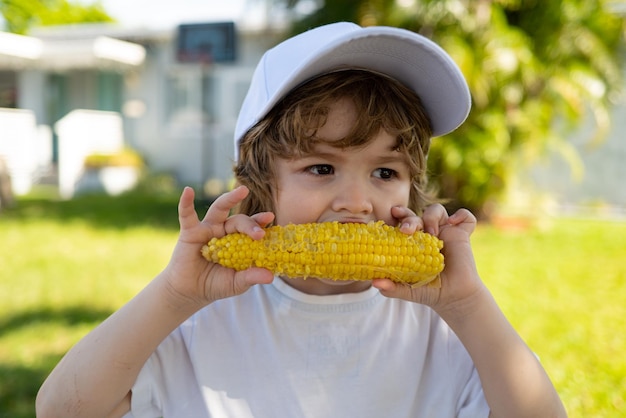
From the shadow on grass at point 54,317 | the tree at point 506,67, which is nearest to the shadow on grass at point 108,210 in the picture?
the tree at point 506,67

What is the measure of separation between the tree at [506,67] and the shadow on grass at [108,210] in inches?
155

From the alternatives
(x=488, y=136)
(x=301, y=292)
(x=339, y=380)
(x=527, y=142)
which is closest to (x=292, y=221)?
(x=301, y=292)

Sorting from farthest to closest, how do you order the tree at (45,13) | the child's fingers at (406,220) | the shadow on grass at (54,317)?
1. the tree at (45,13)
2. the shadow on grass at (54,317)
3. the child's fingers at (406,220)

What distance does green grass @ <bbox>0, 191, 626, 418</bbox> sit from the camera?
3814 millimetres

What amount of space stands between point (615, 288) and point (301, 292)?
5462 millimetres

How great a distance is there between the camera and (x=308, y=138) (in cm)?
166

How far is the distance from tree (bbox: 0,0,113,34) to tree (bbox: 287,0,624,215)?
110 feet

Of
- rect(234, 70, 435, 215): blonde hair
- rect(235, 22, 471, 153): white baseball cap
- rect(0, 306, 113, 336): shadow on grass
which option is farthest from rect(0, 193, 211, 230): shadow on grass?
rect(235, 22, 471, 153): white baseball cap

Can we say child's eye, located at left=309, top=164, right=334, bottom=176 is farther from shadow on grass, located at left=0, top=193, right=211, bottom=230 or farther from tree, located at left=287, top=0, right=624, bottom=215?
shadow on grass, located at left=0, top=193, right=211, bottom=230

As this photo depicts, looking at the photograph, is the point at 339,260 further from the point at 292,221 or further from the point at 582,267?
the point at 582,267

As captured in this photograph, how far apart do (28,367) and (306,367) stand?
285 cm

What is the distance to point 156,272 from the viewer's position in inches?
248

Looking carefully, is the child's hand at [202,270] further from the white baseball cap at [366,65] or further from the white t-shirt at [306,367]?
the white baseball cap at [366,65]

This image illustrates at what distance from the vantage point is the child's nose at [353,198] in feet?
5.39
